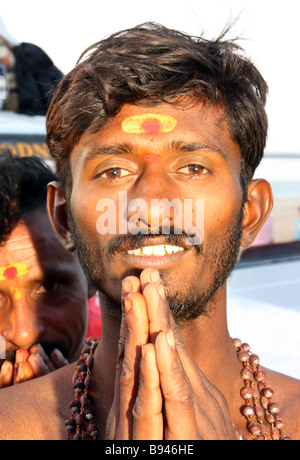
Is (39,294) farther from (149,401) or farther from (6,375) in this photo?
(149,401)

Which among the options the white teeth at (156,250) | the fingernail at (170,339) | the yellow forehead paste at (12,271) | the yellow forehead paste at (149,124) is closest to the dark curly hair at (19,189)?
the yellow forehead paste at (12,271)

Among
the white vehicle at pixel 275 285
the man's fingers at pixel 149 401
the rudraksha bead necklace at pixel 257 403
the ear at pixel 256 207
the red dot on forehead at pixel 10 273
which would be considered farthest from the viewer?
the white vehicle at pixel 275 285

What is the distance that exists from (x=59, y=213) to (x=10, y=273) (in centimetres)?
60

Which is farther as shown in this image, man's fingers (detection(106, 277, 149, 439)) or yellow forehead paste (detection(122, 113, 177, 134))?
yellow forehead paste (detection(122, 113, 177, 134))

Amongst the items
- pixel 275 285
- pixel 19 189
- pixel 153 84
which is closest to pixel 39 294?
pixel 19 189

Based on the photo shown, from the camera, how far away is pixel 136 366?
4.42 feet

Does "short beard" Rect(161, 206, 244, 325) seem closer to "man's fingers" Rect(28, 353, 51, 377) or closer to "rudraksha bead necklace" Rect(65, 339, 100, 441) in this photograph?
"rudraksha bead necklace" Rect(65, 339, 100, 441)

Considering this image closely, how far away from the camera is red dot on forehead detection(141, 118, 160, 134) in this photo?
76.1 inches

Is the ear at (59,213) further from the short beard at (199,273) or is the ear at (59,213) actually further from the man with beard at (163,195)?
A: the short beard at (199,273)

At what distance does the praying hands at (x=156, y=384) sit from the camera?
1256mm

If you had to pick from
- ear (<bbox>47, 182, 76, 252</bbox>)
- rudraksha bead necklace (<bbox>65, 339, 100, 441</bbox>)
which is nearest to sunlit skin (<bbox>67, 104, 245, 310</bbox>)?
ear (<bbox>47, 182, 76, 252</bbox>)

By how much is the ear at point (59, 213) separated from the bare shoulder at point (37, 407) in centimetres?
52

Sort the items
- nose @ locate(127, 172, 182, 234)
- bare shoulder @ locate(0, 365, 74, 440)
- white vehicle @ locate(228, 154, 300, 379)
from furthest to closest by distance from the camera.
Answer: white vehicle @ locate(228, 154, 300, 379)
bare shoulder @ locate(0, 365, 74, 440)
nose @ locate(127, 172, 182, 234)

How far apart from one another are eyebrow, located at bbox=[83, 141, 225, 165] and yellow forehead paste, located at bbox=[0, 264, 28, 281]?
0.99 metres
